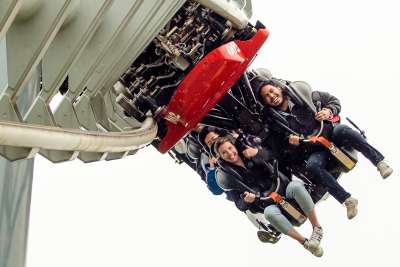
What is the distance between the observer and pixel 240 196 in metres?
9.62


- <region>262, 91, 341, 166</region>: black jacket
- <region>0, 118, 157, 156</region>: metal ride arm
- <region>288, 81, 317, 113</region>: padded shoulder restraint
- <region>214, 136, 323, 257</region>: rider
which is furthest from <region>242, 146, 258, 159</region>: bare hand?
<region>0, 118, 157, 156</region>: metal ride arm

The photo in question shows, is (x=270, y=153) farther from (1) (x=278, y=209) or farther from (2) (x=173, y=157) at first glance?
(2) (x=173, y=157)

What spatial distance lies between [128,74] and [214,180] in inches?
84.6

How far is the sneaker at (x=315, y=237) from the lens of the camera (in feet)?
30.0

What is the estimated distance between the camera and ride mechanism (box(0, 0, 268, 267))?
5.44 metres

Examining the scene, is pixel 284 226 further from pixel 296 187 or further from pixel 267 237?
pixel 267 237

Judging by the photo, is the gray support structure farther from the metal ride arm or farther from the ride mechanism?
the metal ride arm

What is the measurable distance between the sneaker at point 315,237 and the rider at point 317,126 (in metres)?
0.34

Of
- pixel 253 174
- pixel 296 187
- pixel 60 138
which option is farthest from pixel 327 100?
pixel 60 138

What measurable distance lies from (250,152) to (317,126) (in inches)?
28.9

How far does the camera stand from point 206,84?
8984mm

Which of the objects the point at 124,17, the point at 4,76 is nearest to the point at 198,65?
the point at 124,17

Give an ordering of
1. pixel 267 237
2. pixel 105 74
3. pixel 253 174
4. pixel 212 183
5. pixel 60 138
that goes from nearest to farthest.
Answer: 1. pixel 60 138
2. pixel 105 74
3. pixel 253 174
4. pixel 267 237
5. pixel 212 183

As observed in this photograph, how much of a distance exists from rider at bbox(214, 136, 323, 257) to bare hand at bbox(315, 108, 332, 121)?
2.09 ft
